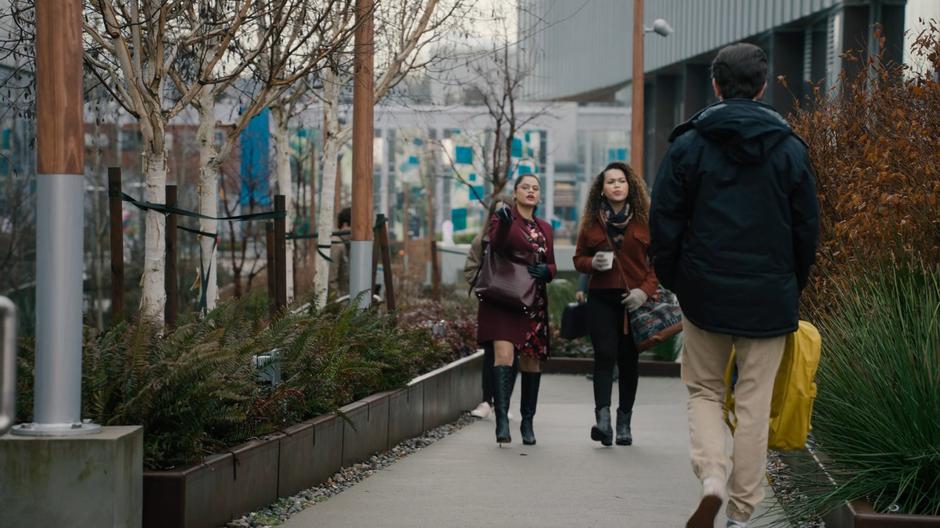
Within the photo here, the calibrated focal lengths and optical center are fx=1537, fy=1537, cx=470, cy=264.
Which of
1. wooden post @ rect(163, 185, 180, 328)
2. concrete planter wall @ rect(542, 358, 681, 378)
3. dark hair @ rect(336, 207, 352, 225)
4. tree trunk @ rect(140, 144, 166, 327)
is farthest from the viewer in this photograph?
concrete planter wall @ rect(542, 358, 681, 378)

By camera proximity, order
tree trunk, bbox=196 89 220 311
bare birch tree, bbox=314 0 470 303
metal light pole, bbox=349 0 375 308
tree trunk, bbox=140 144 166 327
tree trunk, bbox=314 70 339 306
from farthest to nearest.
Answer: tree trunk, bbox=314 70 339 306 → bare birch tree, bbox=314 0 470 303 → metal light pole, bbox=349 0 375 308 → tree trunk, bbox=196 89 220 311 → tree trunk, bbox=140 144 166 327

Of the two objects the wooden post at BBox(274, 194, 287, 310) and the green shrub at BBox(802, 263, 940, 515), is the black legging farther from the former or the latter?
the green shrub at BBox(802, 263, 940, 515)

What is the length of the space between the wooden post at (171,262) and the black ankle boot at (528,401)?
233cm

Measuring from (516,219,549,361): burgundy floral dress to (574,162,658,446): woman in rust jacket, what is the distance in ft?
1.05

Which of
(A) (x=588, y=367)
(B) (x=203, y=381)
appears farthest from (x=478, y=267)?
(A) (x=588, y=367)

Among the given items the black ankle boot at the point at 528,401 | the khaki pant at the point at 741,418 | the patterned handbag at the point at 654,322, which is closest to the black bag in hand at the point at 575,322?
the black ankle boot at the point at 528,401

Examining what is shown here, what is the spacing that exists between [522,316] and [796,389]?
4.36 meters

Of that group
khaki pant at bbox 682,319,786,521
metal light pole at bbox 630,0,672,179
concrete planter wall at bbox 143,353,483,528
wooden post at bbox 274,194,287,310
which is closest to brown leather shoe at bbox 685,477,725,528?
khaki pant at bbox 682,319,786,521

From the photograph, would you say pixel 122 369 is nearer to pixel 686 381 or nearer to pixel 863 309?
pixel 686 381

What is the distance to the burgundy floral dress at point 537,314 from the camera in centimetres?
995

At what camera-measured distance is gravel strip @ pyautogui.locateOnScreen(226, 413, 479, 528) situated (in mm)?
6750

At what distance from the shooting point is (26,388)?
6.39 metres

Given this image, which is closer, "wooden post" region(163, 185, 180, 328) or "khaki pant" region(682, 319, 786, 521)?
"khaki pant" region(682, 319, 786, 521)

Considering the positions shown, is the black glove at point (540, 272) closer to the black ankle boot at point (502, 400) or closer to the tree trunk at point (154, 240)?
the black ankle boot at point (502, 400)
